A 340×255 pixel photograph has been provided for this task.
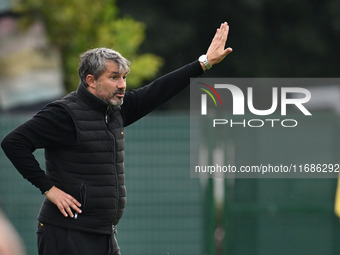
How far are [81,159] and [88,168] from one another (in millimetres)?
72

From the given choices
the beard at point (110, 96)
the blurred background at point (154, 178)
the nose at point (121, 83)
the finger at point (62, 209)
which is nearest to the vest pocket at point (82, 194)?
the finger at point (62, 209)

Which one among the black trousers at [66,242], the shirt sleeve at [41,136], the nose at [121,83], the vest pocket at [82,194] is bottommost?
the black trousers at [66,242]

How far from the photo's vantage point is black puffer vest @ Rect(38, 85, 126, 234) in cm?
588

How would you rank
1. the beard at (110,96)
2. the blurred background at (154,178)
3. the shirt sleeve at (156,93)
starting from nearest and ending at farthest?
the beard at (110,96) → the shirt sleeve at (156,93) → the blurred background at (154,178)

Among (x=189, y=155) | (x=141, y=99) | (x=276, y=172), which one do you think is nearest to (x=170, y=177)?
(x=189, y=155)

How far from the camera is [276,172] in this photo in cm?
972

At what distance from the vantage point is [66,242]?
5.88m

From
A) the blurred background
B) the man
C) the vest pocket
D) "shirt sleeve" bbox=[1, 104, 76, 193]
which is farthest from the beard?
the blurred background

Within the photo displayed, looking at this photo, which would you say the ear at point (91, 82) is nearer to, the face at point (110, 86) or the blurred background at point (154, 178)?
the face at point (110, 86)

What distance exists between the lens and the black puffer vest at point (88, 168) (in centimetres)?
588

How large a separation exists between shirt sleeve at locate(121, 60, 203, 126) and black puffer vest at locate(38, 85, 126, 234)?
379mm

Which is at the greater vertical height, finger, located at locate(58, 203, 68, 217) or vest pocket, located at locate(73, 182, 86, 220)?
vest pocket, located at locate(73, 182, 86, 220)

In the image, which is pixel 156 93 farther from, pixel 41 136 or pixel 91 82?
pixel 41 136

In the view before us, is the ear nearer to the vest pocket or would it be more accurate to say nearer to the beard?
the beard
